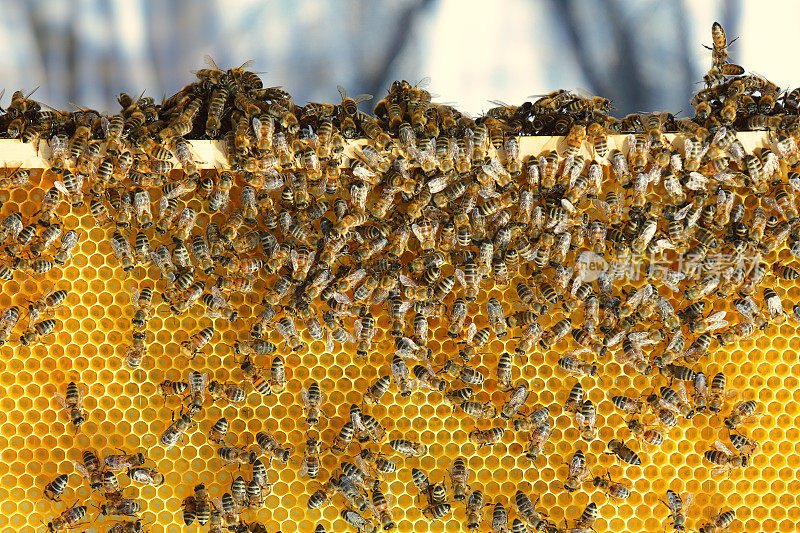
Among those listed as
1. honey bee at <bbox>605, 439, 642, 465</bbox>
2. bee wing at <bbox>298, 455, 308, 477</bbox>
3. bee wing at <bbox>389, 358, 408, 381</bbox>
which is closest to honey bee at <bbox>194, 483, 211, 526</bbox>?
bee wing at <bbox>298, 455, 308, 477</bbox>

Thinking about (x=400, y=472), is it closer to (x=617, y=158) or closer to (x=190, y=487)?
(x=190, y=487)

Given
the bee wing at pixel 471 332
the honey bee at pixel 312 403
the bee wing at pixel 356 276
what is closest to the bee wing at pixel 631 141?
the bee wing at pixel 471 332

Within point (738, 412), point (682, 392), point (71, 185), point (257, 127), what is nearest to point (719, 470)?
point (738, 412)

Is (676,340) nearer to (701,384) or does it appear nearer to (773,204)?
(701,384)

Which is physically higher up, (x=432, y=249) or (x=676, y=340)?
(x=432, y=249)

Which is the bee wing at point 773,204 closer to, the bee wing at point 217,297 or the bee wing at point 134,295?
the bee wing at point 217,297

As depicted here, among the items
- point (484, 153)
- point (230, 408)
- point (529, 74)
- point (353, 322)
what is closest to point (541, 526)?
point (353, 322)
